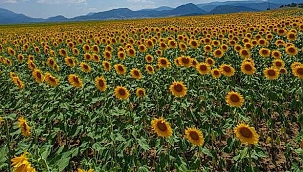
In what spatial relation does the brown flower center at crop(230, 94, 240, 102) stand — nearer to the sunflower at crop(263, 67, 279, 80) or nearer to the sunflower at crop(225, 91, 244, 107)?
the sunflower at crop(225, 91, 244, 107)

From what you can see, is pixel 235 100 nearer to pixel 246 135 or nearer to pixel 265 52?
pixel 246 135

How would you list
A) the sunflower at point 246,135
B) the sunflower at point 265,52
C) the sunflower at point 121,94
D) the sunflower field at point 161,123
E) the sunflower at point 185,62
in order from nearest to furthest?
the sunflower at point 246,135
the sunflower field at point 161,123
the sunflower at point 121,94
the sunflower at point 185,62
the sunflower at point 265,52

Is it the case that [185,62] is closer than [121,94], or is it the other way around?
[121,94]

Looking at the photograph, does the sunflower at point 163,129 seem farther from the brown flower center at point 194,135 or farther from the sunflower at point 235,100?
the sunflower at point 235,100

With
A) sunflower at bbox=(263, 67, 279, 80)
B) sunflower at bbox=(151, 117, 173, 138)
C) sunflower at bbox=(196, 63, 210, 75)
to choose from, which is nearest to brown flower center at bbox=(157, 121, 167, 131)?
sunflower at bbox=(151, 117, 173, 138)

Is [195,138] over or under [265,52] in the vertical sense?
under

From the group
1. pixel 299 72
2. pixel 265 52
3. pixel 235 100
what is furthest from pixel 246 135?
pixel 265 52

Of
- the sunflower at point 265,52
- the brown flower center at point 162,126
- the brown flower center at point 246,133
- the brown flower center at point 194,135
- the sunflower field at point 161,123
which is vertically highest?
the sunflower at point 265,52

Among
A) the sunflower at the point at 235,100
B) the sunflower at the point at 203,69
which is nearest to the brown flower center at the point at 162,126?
the sunflower at the point at 235,100

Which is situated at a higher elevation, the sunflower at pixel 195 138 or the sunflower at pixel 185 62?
the sunflower at pixel 185 62

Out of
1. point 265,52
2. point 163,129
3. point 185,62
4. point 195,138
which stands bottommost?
point 195,138

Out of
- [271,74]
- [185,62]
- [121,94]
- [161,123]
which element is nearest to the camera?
[161,123]

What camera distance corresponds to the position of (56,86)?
21.9 feet

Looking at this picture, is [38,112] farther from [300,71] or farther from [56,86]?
[300,71]
